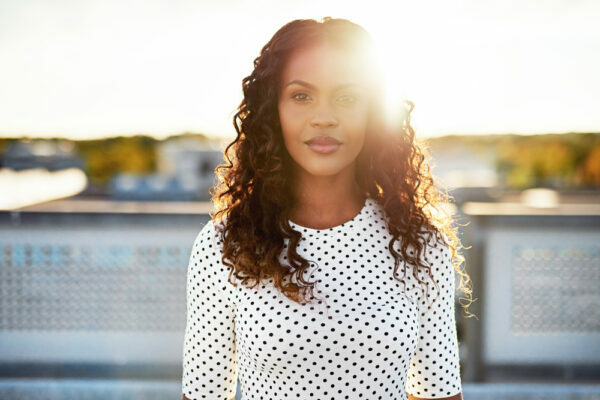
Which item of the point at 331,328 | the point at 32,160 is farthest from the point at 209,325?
the point at 32,160

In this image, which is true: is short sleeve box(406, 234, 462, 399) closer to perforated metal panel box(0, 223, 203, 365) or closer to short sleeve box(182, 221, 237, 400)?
short sleeve box(182, 221, 237, 400)

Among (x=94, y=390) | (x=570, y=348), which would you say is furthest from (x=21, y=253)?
(x=570, y=348)

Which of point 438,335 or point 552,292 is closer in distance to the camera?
point 438,335

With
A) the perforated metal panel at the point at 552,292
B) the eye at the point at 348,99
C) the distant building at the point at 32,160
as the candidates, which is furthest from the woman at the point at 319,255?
the distant building at the point at 32,160

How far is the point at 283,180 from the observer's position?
1213 mm

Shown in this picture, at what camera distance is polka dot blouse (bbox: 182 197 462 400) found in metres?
1.10

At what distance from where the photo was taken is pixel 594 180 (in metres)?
34.4

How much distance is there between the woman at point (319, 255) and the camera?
111 cm

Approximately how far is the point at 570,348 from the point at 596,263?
567 millimetres

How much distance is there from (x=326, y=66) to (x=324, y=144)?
0.17 meters

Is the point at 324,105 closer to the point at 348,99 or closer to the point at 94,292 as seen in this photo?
the point at 348,99

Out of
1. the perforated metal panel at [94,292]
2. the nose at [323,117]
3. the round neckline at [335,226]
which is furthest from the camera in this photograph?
the perforated metal panel at [94,292]

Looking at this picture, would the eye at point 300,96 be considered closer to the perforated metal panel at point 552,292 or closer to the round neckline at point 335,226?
the round neckline at point 335,226

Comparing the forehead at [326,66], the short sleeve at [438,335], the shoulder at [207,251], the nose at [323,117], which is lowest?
the short sleeve at [438,335]
